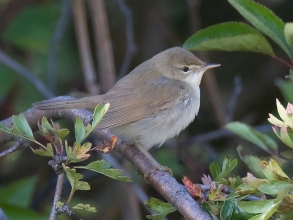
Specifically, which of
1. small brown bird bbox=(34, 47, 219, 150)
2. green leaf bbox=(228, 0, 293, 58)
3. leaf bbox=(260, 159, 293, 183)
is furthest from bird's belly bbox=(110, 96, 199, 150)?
leaf bbox=(260, 159, 293, 183)

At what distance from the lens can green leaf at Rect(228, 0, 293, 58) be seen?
2.54 meters

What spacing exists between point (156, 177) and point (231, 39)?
2.67 ft

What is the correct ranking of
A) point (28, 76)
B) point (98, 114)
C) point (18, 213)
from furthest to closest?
1. point (28, 76)
2. point (18, 213)
3. point (98, 114)

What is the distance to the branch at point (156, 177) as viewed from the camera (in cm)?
180

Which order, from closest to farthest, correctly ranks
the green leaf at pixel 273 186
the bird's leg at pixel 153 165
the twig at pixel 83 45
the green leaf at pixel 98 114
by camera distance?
1. the green leaf at pixel 273 186
2. the green leaf at pixel 98 114
3. the bird's leg at pixel 153 165
4. the twig at pixel 83 45

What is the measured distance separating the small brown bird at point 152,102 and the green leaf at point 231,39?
0.72m

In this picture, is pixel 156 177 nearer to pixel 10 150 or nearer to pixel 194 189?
pixel 194 189

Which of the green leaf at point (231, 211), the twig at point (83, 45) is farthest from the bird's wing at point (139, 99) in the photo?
the green leaf at point (231, 211)

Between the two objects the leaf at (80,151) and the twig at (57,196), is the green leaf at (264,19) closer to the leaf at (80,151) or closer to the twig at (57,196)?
the leaf at (80,151)

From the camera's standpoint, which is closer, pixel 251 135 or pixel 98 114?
pixel 98 114

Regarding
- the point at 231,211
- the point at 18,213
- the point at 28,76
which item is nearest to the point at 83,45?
the point at 28,76

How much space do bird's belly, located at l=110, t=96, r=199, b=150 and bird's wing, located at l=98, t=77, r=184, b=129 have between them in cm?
5

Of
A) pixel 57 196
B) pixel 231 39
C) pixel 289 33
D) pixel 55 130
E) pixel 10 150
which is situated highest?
pixel 231 39

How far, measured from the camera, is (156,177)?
2.29 meters
